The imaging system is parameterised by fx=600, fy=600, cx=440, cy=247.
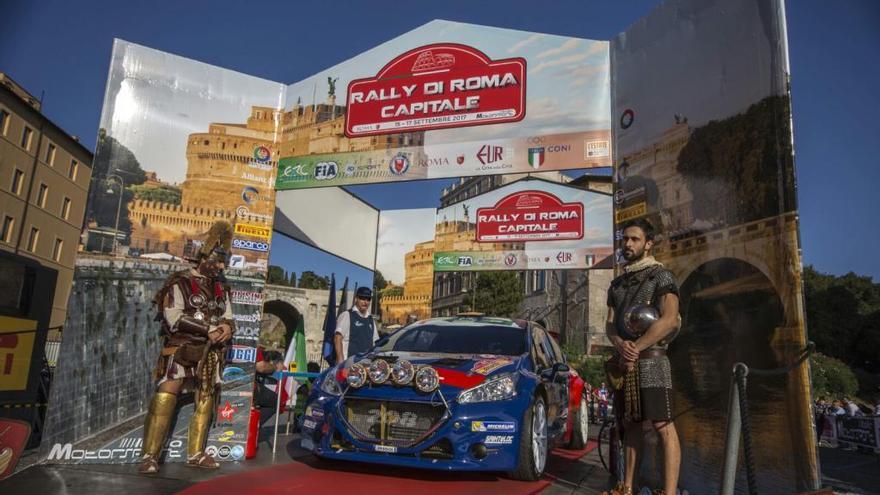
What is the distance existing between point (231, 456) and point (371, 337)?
297 cm

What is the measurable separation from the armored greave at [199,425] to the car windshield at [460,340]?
166cm

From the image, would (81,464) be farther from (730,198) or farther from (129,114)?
(730,198)

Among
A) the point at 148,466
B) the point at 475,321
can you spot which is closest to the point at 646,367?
the point at 475,321

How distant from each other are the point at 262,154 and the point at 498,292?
37.4m

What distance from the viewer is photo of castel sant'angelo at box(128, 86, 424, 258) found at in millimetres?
6051

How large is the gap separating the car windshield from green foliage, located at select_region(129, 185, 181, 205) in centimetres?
266

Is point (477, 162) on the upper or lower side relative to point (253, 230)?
upper

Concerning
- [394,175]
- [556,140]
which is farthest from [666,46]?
[394,175]

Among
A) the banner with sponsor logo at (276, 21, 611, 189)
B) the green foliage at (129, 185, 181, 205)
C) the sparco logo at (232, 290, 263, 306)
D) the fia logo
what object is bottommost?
the sparco logo at (232, 290, 263, 306)

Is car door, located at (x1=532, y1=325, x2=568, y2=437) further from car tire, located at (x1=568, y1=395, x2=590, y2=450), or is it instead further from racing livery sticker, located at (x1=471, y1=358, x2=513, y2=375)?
car tire, located at (x1=568, y1=395, x2=590, y2=450)

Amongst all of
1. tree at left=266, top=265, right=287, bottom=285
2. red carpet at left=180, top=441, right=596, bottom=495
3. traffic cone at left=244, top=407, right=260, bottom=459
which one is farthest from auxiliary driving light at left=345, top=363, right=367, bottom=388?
tree at left=266, top=265, right=287, bottom=285

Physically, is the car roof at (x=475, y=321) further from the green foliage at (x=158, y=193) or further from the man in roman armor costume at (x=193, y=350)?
the green foliage at (x=158, y=193)

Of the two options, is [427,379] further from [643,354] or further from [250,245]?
[250,245]

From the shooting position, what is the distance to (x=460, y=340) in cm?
596
